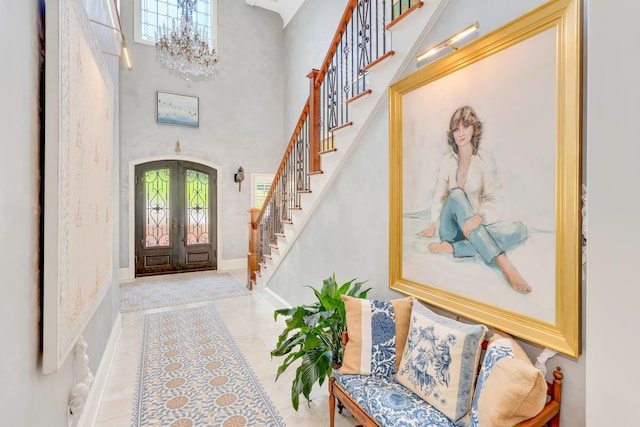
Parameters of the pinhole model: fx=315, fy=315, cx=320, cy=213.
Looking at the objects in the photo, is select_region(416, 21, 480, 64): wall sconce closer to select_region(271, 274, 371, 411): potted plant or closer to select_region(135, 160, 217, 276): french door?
select_region(271, 274, 371, 411): potted plant

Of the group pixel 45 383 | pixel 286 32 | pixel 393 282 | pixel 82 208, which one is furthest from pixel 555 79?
pixel 286 32

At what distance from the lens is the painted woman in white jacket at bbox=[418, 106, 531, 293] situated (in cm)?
168

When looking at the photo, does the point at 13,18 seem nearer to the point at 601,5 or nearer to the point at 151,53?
the point at 601,5

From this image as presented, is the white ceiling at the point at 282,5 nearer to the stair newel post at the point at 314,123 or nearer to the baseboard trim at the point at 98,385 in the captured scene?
the stair newel post at the point at 314,123

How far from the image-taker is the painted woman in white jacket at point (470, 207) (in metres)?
1.68

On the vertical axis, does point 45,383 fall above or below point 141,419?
above

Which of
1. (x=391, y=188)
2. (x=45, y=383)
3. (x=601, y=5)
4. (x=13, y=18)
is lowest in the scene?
(x=45, y=383)

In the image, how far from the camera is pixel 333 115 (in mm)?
3541

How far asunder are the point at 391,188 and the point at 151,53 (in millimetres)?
6465

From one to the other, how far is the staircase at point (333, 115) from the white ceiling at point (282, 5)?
3.81 metres

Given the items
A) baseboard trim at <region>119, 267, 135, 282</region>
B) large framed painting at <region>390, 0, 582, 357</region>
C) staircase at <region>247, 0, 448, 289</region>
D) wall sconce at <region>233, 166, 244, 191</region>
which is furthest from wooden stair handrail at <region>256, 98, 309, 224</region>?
baseboard trim at <region>119, 267, 135, 282</region>

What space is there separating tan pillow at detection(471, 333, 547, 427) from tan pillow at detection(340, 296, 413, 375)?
626mm

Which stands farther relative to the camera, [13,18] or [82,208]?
[82,208]

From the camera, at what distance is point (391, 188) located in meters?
2.45
